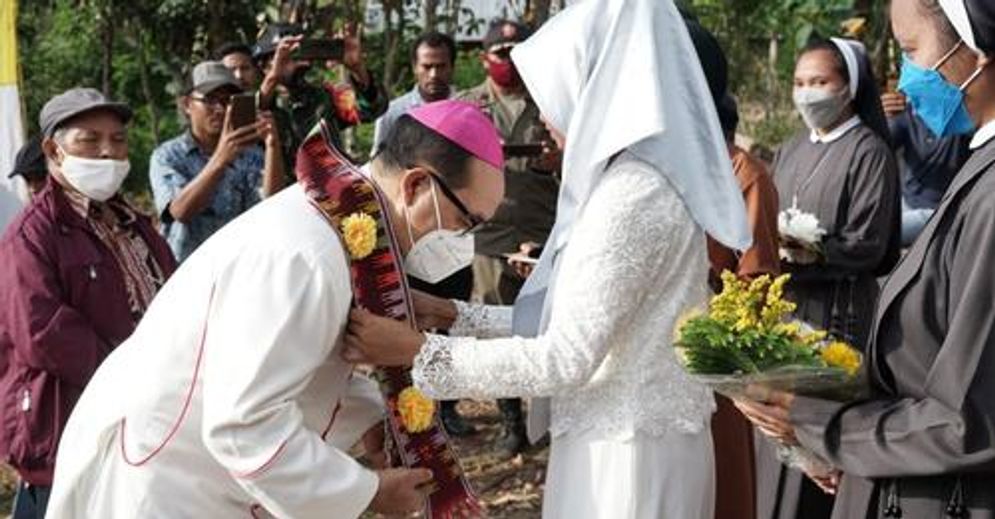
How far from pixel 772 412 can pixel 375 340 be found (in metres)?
0.79

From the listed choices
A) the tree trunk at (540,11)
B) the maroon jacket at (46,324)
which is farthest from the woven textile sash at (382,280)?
the tree trunk at (540,11)

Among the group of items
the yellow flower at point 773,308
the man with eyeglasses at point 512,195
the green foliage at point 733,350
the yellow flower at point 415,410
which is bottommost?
the man with eyeglasses at point 512,195

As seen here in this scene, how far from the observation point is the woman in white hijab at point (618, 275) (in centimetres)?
276

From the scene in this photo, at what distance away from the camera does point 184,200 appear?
5938 millimetres

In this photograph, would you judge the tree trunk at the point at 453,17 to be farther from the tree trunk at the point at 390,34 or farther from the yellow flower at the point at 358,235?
the yellow flower at the point at 358,235

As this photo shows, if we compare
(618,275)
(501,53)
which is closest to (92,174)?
(618,275)

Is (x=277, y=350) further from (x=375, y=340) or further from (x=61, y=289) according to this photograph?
(x=61, y=289)

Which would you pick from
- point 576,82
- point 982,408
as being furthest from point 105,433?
point 982,408

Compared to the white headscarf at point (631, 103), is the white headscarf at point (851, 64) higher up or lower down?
lower down

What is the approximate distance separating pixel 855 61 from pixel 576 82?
280 centimetres

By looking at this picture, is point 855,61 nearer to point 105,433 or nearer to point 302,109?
point 302,109

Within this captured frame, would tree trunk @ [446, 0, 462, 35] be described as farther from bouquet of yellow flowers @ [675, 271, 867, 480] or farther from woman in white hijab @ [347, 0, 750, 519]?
bouquet of yellow flowers @ [675, 271, 867, 480]

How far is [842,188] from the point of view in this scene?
516 cm

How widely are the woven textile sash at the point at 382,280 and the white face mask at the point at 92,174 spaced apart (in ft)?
6.39
